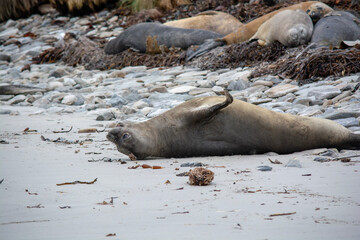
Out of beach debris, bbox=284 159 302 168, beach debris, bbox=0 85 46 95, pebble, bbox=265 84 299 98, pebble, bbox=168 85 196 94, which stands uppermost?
beach debris, bbox=284 159 302 168

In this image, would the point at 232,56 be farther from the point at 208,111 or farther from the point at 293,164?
the point at 293,164

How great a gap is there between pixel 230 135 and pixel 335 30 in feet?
21.4

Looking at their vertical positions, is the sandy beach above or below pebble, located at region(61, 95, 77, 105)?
above

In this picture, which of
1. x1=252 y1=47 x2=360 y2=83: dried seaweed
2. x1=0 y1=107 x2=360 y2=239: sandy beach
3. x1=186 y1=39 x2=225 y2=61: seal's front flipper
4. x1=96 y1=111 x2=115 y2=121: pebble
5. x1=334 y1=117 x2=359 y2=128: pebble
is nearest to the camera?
x1=0 y1=107 x2=360 y2=239: sandy beach

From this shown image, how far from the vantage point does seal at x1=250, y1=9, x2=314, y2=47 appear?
1030cm

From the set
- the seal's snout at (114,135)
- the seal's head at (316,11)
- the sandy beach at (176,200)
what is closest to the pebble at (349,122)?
the sandy beach at (176,200)

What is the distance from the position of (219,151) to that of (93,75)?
8595 mm

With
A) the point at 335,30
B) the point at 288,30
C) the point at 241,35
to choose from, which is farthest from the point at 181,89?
the point at 241,35

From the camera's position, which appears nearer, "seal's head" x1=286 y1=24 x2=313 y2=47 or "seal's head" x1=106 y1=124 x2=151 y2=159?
"seal's head" x1=106 y1=124 x2=151 y2=159

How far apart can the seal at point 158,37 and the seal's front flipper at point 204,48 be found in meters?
0.76

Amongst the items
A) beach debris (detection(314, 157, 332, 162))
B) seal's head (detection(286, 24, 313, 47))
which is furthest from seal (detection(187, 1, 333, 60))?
beach debris (detection(314, 157, 332, 162))

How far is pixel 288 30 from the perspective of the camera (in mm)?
10375

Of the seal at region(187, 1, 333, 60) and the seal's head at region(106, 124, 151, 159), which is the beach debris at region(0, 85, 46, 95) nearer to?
the seal at region(187, 1, 333, 60)

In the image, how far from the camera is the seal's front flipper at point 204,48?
39.1ft
